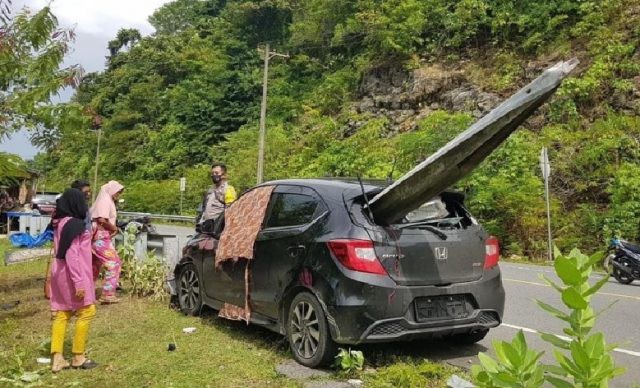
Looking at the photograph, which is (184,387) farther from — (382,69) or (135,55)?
(135,55)

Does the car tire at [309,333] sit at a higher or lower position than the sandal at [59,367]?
higher

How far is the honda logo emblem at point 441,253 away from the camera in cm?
497

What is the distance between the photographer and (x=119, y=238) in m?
10.5

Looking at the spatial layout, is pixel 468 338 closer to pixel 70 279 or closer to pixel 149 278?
pixel 70 279

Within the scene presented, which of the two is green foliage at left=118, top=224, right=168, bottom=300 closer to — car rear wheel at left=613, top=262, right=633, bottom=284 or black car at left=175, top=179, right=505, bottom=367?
black car at left=175, top=179, right=505, bottom=367

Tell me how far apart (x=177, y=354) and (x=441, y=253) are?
9.05ft

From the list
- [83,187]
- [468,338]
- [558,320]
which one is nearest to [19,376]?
[83,187]

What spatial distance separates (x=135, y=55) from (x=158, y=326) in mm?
51068

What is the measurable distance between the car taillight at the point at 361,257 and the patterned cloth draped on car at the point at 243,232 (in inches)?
57.0

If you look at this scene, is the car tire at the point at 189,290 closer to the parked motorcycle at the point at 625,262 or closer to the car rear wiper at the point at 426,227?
the car rear wiper at the point at 426,227

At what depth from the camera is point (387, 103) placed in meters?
28.6

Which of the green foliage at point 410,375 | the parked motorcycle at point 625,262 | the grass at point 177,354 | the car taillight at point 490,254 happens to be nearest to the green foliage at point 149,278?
the grass at point 177,354

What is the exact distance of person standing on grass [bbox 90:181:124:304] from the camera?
26.5 feet

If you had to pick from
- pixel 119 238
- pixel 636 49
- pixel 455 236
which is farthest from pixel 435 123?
pixel 455 236
